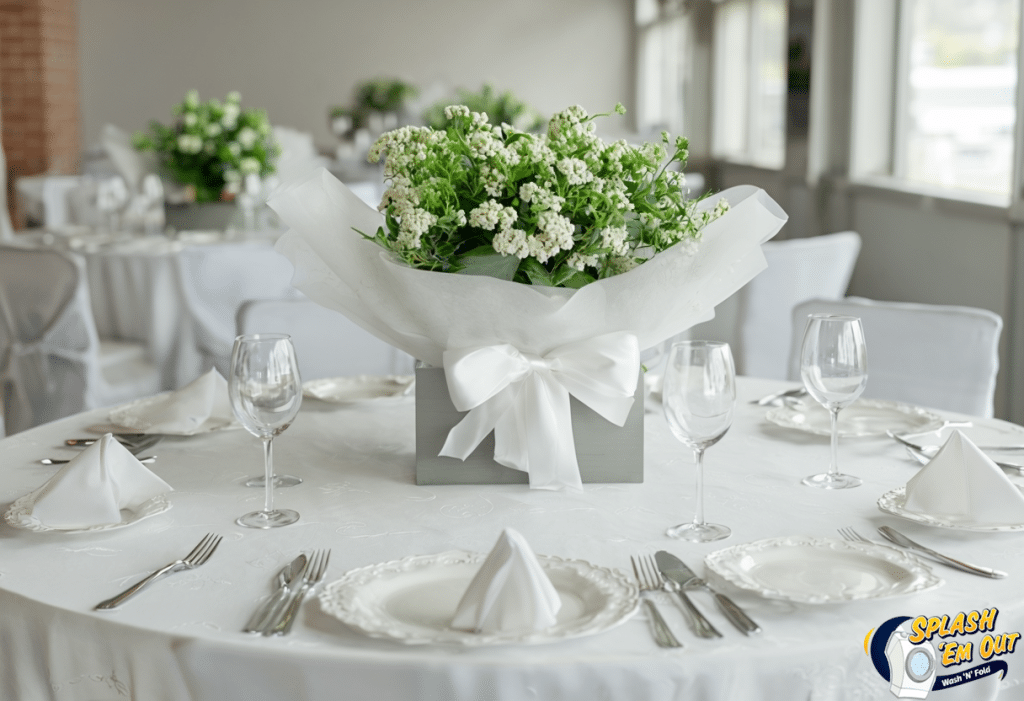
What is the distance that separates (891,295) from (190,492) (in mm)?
4864

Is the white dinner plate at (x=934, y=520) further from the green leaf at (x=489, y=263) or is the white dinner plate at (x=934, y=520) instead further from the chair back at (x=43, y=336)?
the chair back at (x=43, y=336)

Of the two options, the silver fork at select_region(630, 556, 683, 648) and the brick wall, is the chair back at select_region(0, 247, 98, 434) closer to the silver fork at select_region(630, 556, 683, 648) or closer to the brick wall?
the silver fork at select_region(630, 556, 683, 648)

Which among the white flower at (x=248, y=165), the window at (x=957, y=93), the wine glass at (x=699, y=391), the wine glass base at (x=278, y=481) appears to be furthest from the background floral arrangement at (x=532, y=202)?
the window at (x=957, y=93)

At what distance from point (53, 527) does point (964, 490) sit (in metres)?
1.07

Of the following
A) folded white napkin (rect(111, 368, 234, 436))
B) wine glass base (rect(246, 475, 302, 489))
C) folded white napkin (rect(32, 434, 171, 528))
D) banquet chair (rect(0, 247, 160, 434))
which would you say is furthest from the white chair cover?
folded white napkin (rect(32, 434, 171, 528))

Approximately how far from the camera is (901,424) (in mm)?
1699

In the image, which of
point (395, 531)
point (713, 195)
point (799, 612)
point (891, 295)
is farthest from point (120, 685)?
point (891, 295)

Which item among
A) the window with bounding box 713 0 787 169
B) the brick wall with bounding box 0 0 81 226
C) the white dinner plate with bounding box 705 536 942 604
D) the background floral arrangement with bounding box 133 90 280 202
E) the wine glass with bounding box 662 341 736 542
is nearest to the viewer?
the white dinner plate with bounding box 705 536 942 604

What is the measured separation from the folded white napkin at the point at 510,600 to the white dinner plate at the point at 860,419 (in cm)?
80

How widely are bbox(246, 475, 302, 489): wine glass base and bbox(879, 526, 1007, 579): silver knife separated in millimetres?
756

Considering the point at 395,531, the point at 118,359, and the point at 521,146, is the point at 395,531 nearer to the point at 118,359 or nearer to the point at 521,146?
the point at 521,146

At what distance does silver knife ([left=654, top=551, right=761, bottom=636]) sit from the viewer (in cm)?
96

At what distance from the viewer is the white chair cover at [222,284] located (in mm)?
3250

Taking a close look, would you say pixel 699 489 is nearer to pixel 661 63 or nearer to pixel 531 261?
pixel 531 261
